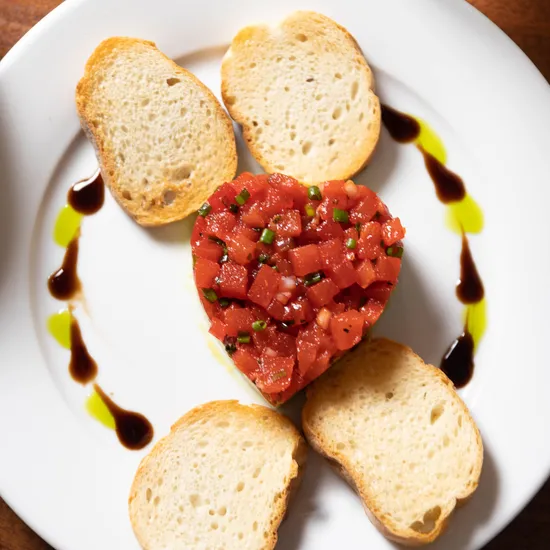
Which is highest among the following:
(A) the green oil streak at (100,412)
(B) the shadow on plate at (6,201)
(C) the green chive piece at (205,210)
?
(C) the green chive piece at (205,210)

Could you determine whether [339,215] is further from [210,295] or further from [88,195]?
[88,195]

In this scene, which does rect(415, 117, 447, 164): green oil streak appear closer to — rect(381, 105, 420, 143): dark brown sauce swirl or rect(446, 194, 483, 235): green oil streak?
rect(381, 105, 420, 143): dark brown sauce swirl

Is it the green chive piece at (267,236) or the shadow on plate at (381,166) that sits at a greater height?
the shadow on plate at (381,166)

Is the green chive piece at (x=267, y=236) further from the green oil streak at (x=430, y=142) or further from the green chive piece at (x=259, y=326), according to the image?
the green oil streak at (x=430, y=142)

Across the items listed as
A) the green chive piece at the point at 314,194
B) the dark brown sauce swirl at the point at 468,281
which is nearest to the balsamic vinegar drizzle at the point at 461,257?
→ the dark brown sauce swirl at the point at 468,281

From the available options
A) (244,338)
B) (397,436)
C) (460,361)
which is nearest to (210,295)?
(244,338)
